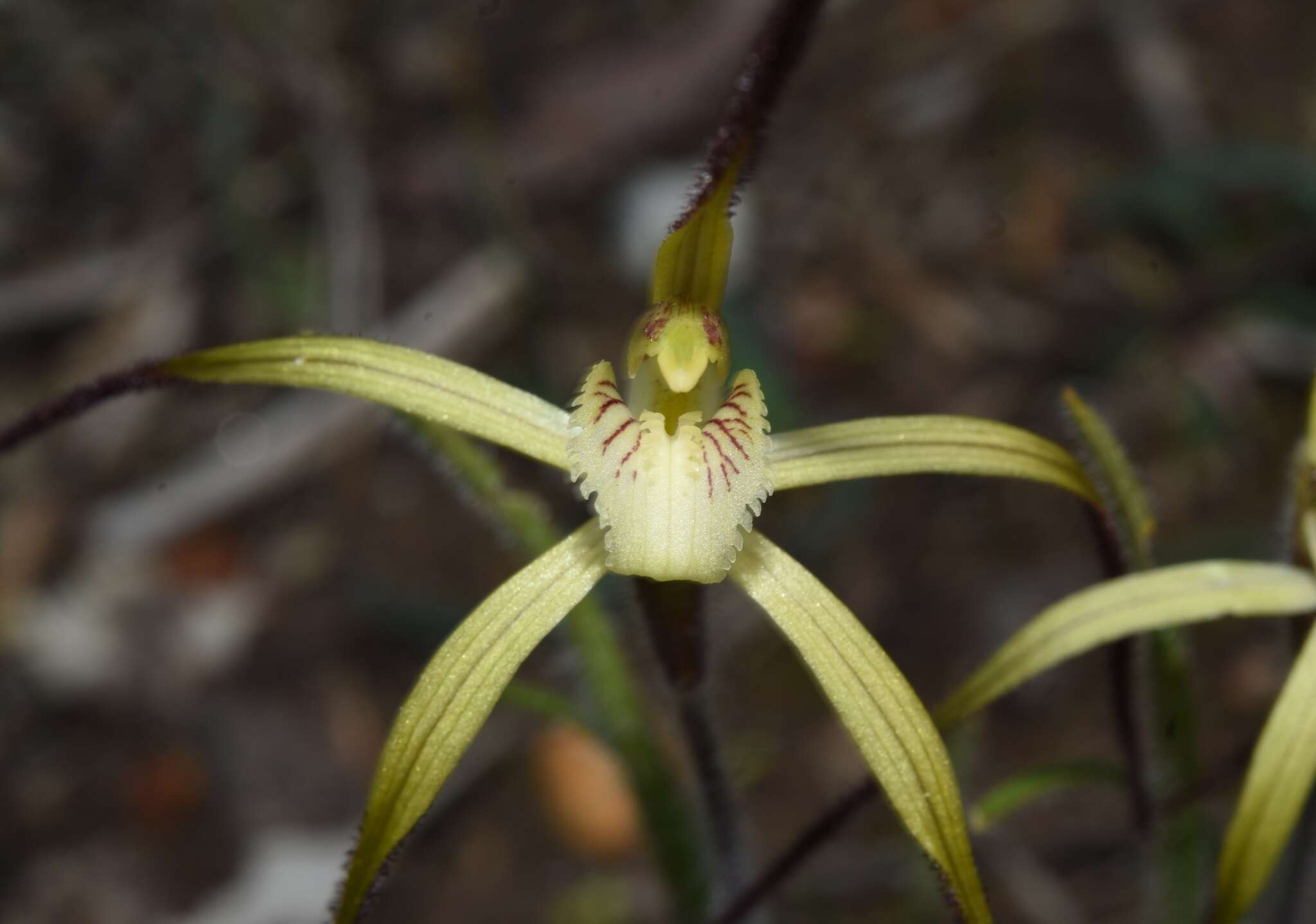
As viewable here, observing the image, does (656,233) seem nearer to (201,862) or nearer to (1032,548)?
(1032,548)

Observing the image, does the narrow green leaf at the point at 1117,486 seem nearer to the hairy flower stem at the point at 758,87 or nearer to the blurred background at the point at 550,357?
the hairy flower stem at the point at 758,87

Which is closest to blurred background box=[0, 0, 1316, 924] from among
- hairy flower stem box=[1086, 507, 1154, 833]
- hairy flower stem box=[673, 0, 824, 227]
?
hairy flower stem box=[1086, 507, 1154, 833]

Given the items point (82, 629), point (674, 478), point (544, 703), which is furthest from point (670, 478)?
point (82, 629)

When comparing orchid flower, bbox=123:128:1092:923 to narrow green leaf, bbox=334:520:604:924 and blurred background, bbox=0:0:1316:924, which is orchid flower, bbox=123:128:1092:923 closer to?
narrow green leaf, bbox=334:520:604:924

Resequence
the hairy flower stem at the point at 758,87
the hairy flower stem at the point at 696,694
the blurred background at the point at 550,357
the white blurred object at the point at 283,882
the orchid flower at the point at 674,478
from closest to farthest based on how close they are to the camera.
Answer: the hairy flower stem at the point at 758,87
the orchid flower at the point at 674,478
the hairy flower stem at the point at 696,694
the white blurred object at the point at 283,882
the blurred background at the point at 550,357

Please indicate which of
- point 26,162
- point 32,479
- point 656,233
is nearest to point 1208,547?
point 656,233

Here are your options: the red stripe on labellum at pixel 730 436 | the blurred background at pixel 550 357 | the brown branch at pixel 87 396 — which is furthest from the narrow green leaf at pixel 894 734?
the blurred background at pixel 550 357
